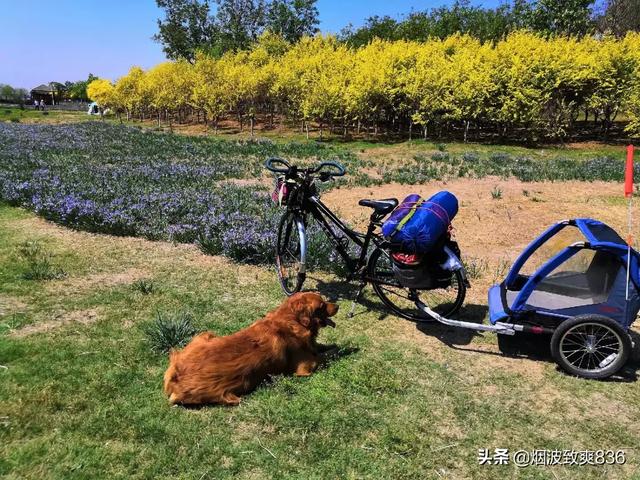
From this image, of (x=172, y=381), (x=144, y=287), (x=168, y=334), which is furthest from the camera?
(x=144, y=287)

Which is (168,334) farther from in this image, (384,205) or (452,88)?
(452,88)

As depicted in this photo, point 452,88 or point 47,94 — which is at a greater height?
point 47,94

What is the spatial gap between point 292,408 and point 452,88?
28.1 metres

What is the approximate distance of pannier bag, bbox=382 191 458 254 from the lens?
191 inches

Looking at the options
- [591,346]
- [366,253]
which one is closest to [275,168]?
[366,253]

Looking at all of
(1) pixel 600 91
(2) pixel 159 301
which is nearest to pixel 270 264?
(2) pixel 159 301

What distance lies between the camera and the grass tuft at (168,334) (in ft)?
15.3

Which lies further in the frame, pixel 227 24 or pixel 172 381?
pixel 227 24

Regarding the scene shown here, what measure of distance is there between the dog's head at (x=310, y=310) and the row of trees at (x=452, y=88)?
25.9 metres

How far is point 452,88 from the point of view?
28.9 metres

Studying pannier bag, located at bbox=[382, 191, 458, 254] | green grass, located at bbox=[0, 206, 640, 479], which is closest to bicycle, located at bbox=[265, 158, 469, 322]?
pannier bag, located at bbox=[382, 191, 458, 254]

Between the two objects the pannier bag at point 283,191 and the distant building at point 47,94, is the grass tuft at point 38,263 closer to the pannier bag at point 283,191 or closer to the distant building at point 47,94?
the pannier bag at point 283,191

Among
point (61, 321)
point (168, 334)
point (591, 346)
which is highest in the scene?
point (591, 346)

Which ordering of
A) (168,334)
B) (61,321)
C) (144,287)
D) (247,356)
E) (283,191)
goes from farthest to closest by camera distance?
(144,287)
(283,191)
(61,321)
(168,334)
(247,356)
